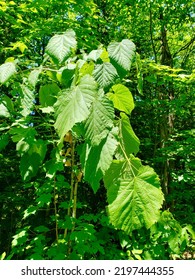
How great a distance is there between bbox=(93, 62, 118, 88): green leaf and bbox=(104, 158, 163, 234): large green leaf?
26 centimetres

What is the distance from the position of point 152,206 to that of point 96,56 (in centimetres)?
49

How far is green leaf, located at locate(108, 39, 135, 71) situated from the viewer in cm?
79

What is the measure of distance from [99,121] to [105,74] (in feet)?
0.65

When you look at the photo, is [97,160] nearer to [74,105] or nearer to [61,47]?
[74,105]

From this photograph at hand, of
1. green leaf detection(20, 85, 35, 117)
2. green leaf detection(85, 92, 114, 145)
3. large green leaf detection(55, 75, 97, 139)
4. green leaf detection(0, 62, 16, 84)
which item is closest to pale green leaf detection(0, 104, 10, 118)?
green leaf detection(20, 85, 35, 117)

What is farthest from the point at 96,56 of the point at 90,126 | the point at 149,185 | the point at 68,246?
the point at 68,246

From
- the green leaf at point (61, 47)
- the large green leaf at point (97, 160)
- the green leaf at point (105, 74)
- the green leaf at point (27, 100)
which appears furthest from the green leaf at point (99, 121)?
the green leaf at point (27, 100)

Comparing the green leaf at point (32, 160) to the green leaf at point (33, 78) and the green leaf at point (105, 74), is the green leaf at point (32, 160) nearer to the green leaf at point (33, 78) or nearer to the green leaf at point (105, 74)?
the green leaf at point (33, 78)

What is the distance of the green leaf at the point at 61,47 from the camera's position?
2.65ft

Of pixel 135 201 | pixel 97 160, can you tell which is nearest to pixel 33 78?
pixel 97 160

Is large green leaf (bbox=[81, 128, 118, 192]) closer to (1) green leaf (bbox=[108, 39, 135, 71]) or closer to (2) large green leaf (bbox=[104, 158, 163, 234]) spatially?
(2) large green leaf (bbox=[104, 158, 163, 234])

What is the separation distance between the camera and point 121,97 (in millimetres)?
825
